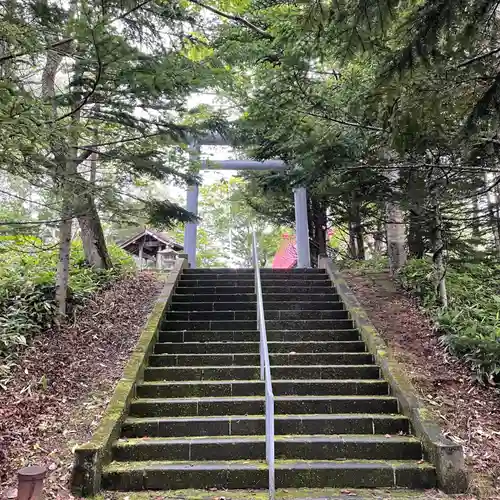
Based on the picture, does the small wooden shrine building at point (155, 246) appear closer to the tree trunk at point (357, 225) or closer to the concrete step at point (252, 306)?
the tree trunk at point (357, 225)

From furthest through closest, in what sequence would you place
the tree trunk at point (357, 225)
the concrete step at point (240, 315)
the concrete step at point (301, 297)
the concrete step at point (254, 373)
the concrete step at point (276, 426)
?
the concrete step at point (301, 297)
the tree trunk at point (357, 225)
the concrete step at point (240, 315)
the concrete step at point (254, 373)
the concrete step at point (276, 426)

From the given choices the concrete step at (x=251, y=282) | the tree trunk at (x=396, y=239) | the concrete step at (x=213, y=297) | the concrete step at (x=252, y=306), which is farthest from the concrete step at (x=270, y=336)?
the tree trunk at (x=396, y=239)

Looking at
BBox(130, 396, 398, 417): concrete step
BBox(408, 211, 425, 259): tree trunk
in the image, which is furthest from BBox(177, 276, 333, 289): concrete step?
BBox(130, 396, 398, 417): concrete step

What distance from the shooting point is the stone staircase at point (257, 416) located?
365 cm

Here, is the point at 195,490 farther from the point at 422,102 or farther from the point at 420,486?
the point at 422,102

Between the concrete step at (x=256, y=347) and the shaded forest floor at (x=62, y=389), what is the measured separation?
0.60 metres

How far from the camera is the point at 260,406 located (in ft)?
14.9

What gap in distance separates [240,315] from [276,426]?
279cm

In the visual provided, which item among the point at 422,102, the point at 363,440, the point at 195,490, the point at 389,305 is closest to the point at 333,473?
the point at 363,440

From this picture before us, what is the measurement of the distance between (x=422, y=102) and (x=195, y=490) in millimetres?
3809

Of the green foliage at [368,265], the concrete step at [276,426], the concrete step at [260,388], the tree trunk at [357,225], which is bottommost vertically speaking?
the concrete step at [276,426]

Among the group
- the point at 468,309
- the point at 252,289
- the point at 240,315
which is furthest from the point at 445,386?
the point at 252,289

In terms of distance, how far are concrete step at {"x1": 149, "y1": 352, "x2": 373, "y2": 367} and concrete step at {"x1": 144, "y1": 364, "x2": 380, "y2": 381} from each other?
0.85 feet

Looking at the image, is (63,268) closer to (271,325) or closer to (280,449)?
(271,325)
